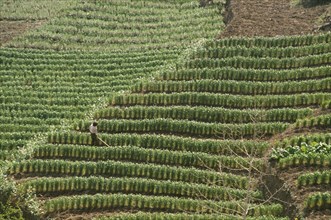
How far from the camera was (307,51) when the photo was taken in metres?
33.7

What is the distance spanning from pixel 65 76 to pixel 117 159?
9.25m

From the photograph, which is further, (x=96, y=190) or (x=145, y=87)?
(x=145, y=87)

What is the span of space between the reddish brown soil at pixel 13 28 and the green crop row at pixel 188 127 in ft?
42.4

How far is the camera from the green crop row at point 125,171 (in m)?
26.8

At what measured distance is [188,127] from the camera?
30.0m

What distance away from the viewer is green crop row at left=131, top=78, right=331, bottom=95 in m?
31.2

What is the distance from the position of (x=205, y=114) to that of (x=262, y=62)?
5.32 meters

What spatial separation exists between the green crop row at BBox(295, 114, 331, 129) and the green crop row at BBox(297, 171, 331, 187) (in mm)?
3928

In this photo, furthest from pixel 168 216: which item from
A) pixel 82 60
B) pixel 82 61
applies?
pixel 82 60

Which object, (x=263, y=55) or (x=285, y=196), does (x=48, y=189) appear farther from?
(x=263, y=55)

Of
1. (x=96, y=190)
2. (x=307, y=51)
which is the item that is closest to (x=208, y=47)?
(x=307, y=51)

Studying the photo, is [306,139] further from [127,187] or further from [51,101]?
[51,101]

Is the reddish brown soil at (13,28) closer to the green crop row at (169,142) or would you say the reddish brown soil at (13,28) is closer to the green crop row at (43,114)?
the green crop row at (43,114)

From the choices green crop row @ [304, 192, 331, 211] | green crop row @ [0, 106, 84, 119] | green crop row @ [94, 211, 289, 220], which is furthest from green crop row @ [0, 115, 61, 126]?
green crop row @ [304, 192, 331, 211]
